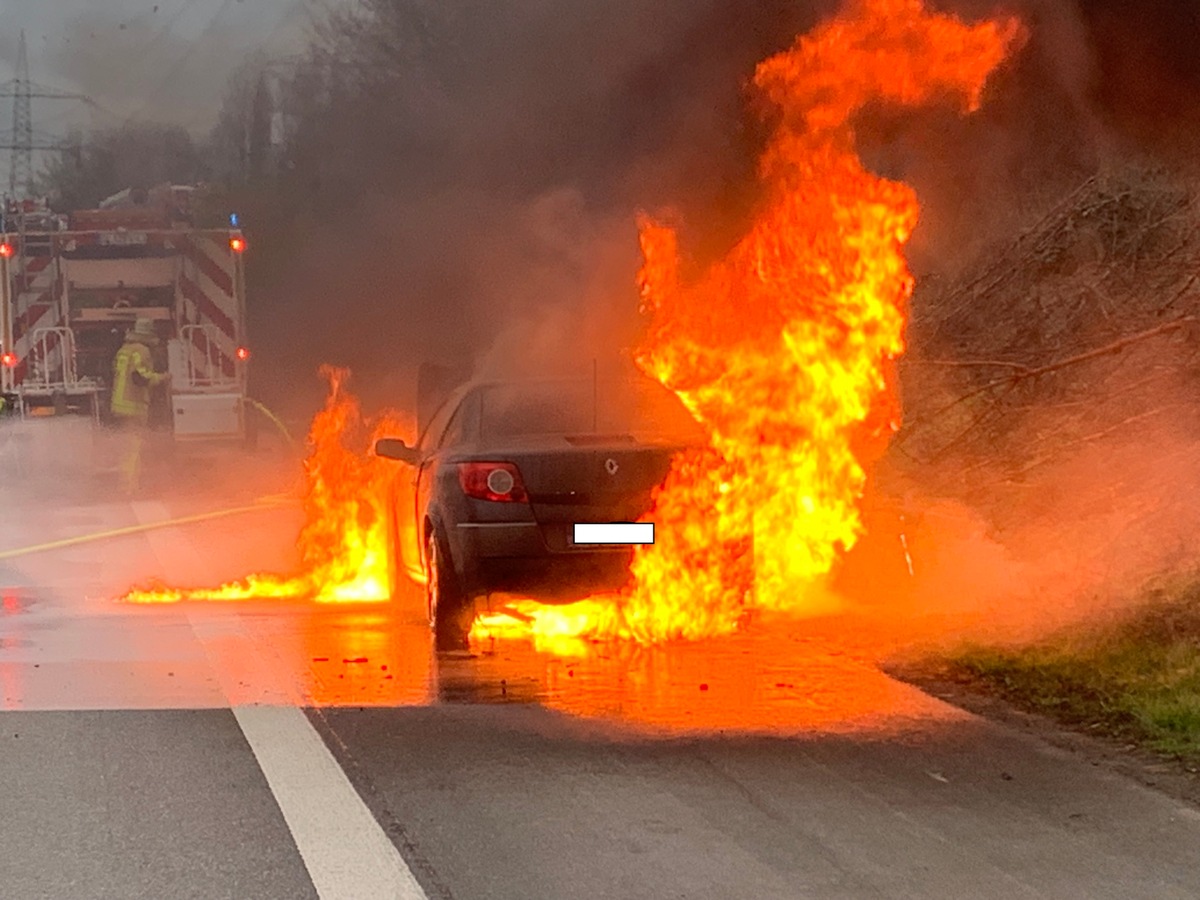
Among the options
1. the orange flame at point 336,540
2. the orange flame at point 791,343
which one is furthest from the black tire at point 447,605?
the orange flame at point 336,540

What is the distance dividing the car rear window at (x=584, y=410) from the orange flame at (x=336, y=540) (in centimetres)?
229

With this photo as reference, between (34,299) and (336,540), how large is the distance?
38.8ft

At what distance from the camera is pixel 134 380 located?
22.0 m

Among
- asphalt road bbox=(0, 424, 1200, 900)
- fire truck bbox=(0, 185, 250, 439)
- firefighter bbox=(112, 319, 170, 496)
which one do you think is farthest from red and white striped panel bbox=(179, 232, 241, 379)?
asphalt road bbox=(0, 424, 1200, 900)

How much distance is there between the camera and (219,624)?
10359mm

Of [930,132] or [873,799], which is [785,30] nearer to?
[930,132]

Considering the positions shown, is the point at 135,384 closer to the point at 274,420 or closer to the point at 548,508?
the point at 274,420

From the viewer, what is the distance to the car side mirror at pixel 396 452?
10.1 m

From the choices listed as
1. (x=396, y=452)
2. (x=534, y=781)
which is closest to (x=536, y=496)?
(x=396, y=452)

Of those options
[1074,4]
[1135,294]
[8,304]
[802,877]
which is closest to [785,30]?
[1074,4]

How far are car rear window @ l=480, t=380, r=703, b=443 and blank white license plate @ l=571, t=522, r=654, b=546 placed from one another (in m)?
0.57

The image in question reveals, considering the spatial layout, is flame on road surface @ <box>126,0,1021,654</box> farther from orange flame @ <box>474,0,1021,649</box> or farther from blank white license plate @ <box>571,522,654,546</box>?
blank white license plate @ <box>571,522,654,546</box>

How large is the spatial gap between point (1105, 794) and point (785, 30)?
21.5ft

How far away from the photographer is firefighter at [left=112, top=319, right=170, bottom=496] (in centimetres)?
2177
